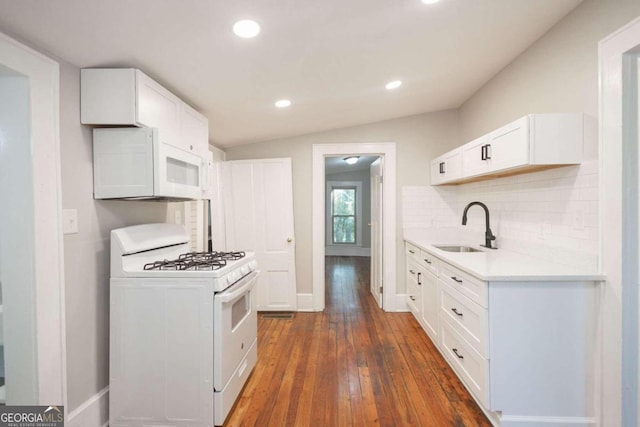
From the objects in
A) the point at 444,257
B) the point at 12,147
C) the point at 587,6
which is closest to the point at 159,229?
the point at 12,147

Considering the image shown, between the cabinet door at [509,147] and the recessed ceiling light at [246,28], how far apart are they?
A: 1654mm

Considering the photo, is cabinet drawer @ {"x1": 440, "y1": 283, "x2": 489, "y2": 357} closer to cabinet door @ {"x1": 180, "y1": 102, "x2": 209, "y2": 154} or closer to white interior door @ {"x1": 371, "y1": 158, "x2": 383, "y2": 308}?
white interior door @ {"x1": 371, "y1": 158, "x2": 383, "y2": 308}

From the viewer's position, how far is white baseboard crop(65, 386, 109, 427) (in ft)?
5.06

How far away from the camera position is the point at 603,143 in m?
1.55

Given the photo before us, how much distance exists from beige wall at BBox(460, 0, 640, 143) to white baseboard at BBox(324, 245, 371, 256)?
537cm

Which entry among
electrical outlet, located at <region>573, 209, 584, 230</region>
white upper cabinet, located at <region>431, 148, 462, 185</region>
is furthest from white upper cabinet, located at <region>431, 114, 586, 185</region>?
white upper cabinet, located at <region>431, 148, 462, 185</region>

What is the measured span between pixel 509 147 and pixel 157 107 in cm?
228

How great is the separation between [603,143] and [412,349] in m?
2.02

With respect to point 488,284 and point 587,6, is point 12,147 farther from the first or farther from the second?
point 587,6

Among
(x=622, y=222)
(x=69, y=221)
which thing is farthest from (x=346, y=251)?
(x=69, y=221)

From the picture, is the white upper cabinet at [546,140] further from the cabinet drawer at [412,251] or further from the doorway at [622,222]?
the cabinet drawer at [412,251]

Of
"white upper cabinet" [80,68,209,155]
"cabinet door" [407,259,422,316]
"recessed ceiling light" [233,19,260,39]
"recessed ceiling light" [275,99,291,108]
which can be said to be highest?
"recessed ceiling light" [275,99,291,108]

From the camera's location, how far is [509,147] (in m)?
1.97

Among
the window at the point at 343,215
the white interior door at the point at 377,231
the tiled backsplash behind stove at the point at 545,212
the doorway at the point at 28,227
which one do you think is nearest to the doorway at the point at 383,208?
the white interior door at the point at 377,231
